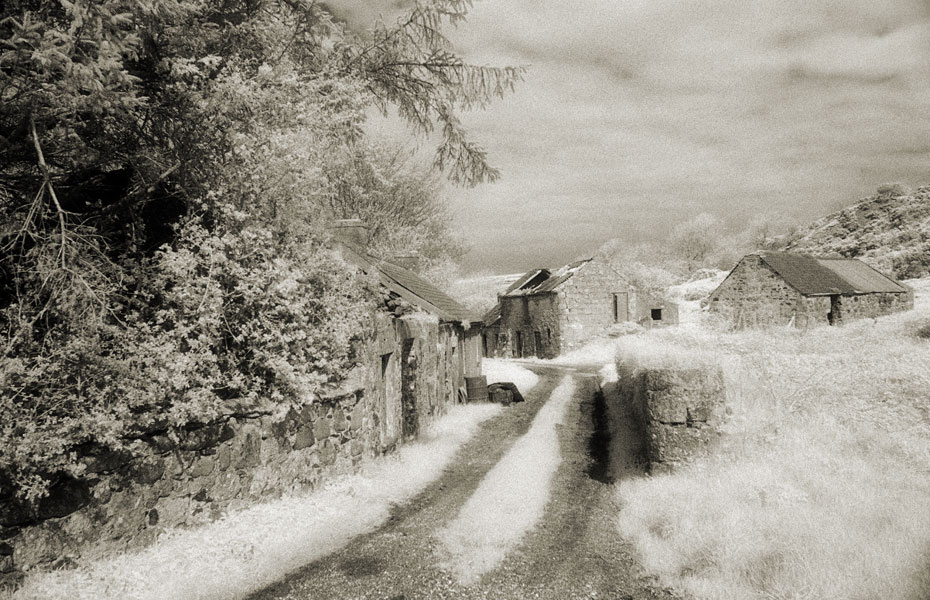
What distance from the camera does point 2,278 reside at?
22.2ft

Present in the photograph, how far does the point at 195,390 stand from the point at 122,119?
385 cm

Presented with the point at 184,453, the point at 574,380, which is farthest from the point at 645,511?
the point at 574,380

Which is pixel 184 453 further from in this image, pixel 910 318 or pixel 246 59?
pixel 910 318

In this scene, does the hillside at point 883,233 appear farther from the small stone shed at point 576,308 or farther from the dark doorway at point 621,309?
the dark doorway at point 621,309

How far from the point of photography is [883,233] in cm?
4888

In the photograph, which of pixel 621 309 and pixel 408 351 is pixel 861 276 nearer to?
pixel 621 309

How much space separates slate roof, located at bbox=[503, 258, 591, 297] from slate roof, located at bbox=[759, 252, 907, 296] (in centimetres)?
1202

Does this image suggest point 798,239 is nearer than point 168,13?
No

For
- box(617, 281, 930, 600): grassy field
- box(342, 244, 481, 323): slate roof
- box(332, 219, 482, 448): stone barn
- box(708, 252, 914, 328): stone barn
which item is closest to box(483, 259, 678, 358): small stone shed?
box(708, 252, 914, 328): stone barn

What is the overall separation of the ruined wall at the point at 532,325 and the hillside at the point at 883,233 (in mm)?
25708

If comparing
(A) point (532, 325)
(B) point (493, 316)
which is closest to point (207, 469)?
(A) point (532, 325)

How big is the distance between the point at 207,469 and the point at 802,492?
7940 mm

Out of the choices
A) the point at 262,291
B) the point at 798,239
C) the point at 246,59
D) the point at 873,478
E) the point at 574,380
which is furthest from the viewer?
the point at 798,239

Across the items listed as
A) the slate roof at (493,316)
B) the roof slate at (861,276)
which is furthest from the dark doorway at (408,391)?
the slate roof at (493,316)
